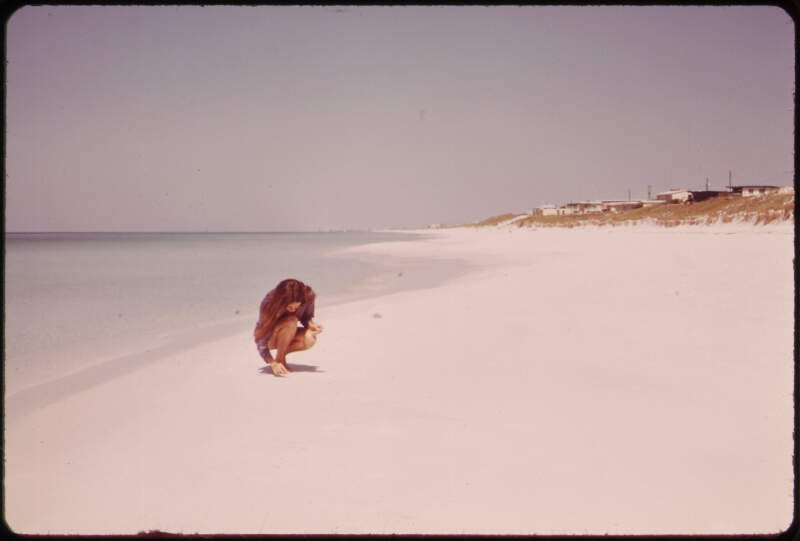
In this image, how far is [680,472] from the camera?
231cm

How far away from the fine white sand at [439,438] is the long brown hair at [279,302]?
38 cm

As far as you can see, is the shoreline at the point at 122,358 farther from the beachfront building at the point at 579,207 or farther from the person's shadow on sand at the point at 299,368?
the beachfront building at the point at 579,207

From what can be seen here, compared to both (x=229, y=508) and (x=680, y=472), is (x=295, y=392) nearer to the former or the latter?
(x=229, y=508)

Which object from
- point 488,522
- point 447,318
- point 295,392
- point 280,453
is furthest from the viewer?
point 447,318

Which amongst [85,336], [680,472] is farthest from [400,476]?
[85,336]

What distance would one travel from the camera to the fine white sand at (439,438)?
2.10 meters

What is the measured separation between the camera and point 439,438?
8.99 ft

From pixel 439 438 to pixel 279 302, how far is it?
1959mm

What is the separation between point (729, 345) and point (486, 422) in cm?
267

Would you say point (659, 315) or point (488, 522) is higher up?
point (659, 315)

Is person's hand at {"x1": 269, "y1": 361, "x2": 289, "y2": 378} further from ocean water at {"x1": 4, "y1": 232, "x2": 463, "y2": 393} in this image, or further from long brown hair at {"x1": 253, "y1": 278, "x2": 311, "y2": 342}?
ocean water at {"x1": 4, "y1": 232, "x2": 463, "y2": 393}

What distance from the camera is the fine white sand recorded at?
2096 mm

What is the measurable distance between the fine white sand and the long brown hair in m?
0.38

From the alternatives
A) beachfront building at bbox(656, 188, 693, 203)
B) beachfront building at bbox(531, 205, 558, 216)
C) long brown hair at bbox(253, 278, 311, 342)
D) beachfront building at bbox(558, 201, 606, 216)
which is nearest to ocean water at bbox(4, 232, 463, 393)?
long brown hair at bbox(253, 278, 311, 342)
